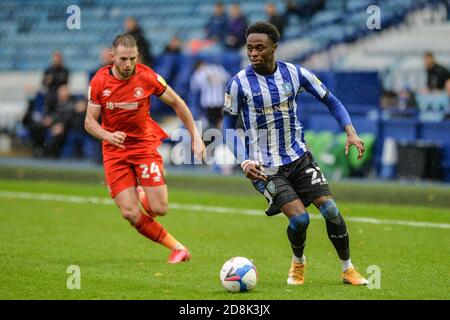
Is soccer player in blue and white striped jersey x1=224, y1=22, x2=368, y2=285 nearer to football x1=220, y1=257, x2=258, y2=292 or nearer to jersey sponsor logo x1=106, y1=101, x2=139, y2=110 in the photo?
football x1=220, y1=257, x2=258, y2=292

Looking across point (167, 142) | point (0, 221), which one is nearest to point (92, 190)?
point (167, 142)

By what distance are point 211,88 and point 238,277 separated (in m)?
10.5

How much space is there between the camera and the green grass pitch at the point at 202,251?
788cm

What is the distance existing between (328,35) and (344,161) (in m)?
5.11

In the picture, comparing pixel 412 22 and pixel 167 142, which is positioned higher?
pixel 412 22

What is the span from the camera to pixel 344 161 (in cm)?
1631

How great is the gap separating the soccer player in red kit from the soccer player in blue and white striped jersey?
42.5 inches

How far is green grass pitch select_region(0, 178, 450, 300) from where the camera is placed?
788 centimetres

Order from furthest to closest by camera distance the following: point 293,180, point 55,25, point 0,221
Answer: point 55,25 → point 0,221 → point 293,180

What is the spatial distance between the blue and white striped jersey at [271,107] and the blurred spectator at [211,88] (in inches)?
377

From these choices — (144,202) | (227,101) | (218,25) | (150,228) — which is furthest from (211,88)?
(227,101)

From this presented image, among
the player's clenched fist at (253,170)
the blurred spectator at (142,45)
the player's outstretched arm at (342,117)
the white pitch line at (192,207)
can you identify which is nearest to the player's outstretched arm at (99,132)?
the player's clenched fist at (253,170)

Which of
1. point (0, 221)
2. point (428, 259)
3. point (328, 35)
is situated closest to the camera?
point (428, 259)

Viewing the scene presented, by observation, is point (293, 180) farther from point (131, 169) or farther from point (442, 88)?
point (442, 88)
